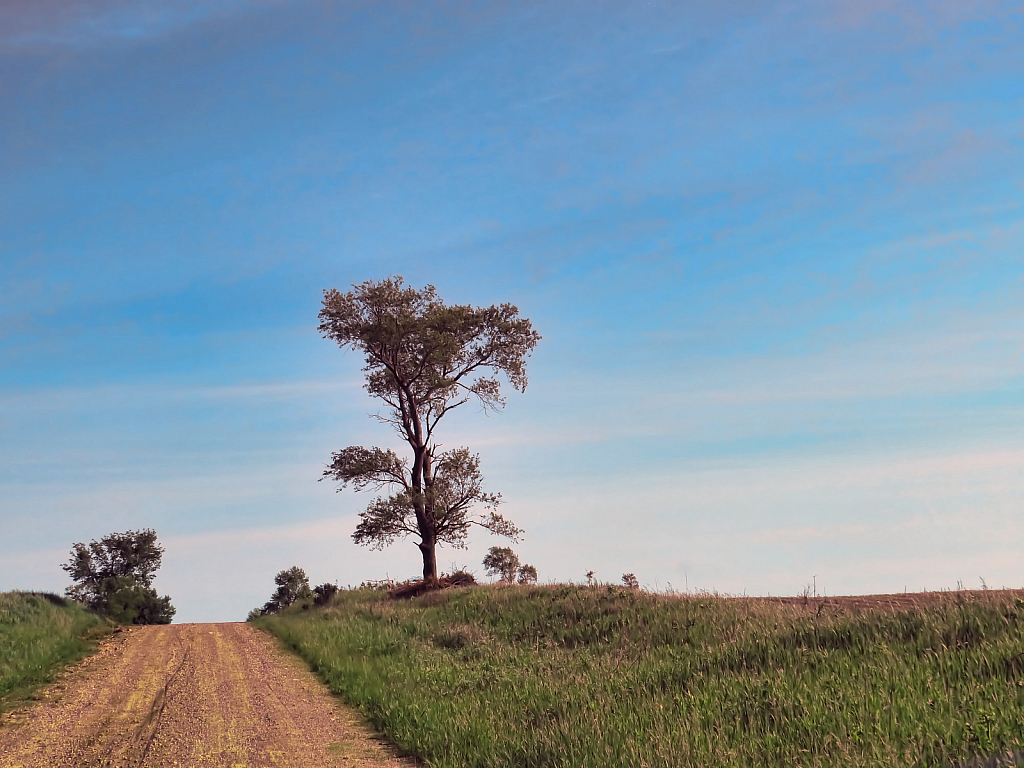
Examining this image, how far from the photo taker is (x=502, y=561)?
5728 centimetres

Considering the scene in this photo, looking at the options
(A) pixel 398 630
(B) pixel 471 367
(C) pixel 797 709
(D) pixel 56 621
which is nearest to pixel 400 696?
(C) pixel 797 709

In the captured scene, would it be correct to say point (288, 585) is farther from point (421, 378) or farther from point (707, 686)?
point (707, 686)

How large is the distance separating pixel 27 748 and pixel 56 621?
629 inches

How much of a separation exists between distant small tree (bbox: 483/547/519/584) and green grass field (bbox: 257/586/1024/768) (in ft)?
119

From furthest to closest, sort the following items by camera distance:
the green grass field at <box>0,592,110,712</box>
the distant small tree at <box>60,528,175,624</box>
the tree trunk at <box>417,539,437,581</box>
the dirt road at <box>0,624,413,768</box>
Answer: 1. the distant small tree at <box>60,528,175,624</box>
2. the tree trunk at <box>417,539,437,581</box>
3. the green grass field at <box>0,592,110,712</box>
4. the dirt road at <box>0,624,413,768</box>

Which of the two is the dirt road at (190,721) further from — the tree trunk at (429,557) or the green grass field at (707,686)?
the tree trunk at (429,557)

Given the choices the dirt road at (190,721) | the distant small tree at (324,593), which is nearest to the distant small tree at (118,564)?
the distant small tree at (324,593)

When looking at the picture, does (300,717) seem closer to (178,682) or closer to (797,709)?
(178,682)

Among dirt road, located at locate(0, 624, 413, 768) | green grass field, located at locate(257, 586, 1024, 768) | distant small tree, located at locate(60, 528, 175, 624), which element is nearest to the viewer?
green grass field, located at locate(257, 586, 1024, 768)

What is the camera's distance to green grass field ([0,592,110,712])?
1591cm

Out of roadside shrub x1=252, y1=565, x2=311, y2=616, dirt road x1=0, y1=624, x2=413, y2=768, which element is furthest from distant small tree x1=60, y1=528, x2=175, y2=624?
dirt road x1=0, y1=624, x2=413, y2=768

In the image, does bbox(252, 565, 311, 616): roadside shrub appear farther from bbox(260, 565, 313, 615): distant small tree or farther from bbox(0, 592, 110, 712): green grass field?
bbox(0, 592, 110, 712): green grass field

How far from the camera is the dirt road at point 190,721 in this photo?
1009 cm

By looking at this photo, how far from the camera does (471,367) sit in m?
36.3
